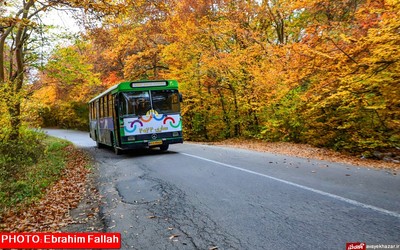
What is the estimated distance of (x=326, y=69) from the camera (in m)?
10.9

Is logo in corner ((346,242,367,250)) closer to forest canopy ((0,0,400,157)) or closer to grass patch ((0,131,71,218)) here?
grass patch ((0,131,71,218))

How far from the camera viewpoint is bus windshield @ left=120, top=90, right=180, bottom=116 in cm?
1223

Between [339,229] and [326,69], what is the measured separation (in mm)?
8264

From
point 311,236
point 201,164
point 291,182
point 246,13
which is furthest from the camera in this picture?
point 246,13

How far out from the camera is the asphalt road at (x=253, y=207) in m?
3.85

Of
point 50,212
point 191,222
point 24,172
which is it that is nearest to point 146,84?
point 24,172

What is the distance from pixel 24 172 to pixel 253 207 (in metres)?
8.67

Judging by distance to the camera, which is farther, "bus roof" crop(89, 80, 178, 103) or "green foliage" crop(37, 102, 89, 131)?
"green foliage" crop(37, 102, 89, 131)

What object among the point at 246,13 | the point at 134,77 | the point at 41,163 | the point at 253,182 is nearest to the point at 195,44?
the point at 246,13

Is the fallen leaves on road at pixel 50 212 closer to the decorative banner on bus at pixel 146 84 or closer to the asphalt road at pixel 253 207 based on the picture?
the asphalt road at pixel 253 207

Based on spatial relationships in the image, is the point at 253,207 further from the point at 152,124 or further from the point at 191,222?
the point at 152,124

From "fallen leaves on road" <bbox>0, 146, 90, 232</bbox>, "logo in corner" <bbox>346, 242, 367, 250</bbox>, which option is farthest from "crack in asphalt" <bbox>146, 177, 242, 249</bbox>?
"fallen leaves on road" <bbox>0, 146, 90, 232</bbox>

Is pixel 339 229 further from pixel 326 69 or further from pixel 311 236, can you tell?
pixel 326 69

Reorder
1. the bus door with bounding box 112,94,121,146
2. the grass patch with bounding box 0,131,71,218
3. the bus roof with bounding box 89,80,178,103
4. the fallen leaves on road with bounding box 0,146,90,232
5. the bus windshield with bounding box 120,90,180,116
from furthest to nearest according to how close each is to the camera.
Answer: the bus door with bounding box 112,94,121,146, the bus windshield with bounding box 120,90,180,116, the bus roof with bounding box 89,80,178,103, the grass patch with bounding box 0,131,71,218, the fallen leaves on road with bounding box 0,146,90,232
